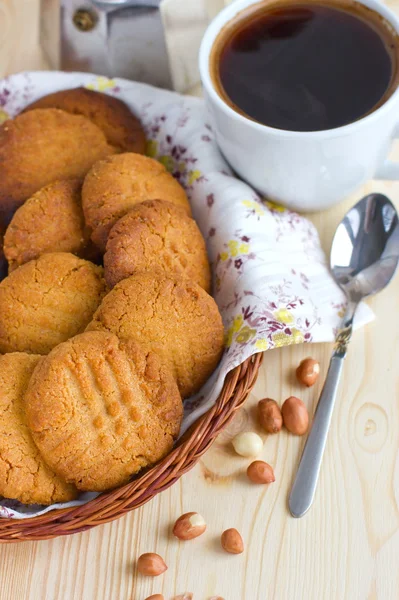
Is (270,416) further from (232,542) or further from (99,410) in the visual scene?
(99,410)

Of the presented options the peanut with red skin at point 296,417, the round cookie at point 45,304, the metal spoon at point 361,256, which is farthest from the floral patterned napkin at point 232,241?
the round cookie at point 45,304

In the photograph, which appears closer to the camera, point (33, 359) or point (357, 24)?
point (33, 359)

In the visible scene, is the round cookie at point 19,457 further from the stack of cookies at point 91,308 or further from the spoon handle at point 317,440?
the spoon handle at point 317,440

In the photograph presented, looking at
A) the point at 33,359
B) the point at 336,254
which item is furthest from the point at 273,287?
the point at 33,359

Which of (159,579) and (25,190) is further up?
(25,190)

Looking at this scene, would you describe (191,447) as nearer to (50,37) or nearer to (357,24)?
(357,24)

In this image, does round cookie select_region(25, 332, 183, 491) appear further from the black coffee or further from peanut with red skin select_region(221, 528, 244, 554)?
the black coffee
